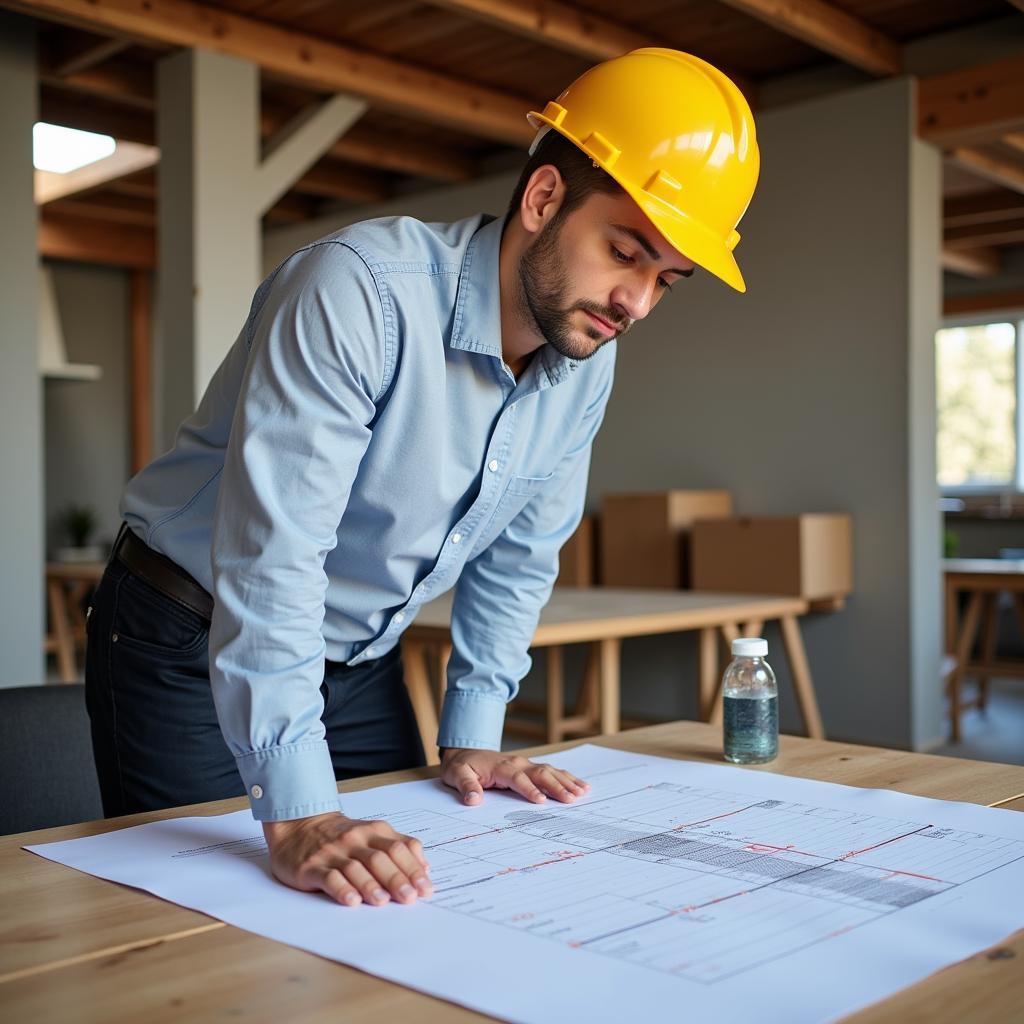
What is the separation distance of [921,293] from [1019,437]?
374 centimetres

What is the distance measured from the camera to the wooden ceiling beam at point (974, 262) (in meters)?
7.46

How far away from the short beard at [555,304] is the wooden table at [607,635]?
4.62ft

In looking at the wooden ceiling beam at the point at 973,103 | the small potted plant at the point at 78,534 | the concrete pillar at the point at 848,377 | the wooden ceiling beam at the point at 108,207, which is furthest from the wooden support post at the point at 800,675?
the wooden ceiling beam at the point at 108,207

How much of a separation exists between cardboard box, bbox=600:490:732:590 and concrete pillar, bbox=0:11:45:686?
7.38 ft

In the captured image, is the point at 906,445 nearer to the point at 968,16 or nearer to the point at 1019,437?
the point at 968,16

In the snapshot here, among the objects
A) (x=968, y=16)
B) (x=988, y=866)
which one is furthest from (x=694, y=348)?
(x=988, y=866)

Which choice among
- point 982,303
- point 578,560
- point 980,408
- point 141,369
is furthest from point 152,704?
point 980,408

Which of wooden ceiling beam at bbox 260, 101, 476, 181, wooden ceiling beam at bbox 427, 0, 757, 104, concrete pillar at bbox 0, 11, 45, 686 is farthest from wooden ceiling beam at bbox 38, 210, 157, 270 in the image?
wooden ceiling beam at bbox 427, 0, 757, 104

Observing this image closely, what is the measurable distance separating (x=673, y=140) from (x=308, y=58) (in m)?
3.70

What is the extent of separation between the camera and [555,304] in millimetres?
1255

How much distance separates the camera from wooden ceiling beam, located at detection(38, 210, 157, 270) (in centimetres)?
747

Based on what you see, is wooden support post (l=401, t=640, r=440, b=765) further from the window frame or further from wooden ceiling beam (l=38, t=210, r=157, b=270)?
the window frame

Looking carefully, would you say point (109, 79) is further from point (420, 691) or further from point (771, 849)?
point (771, 849)

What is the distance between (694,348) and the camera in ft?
17.0
